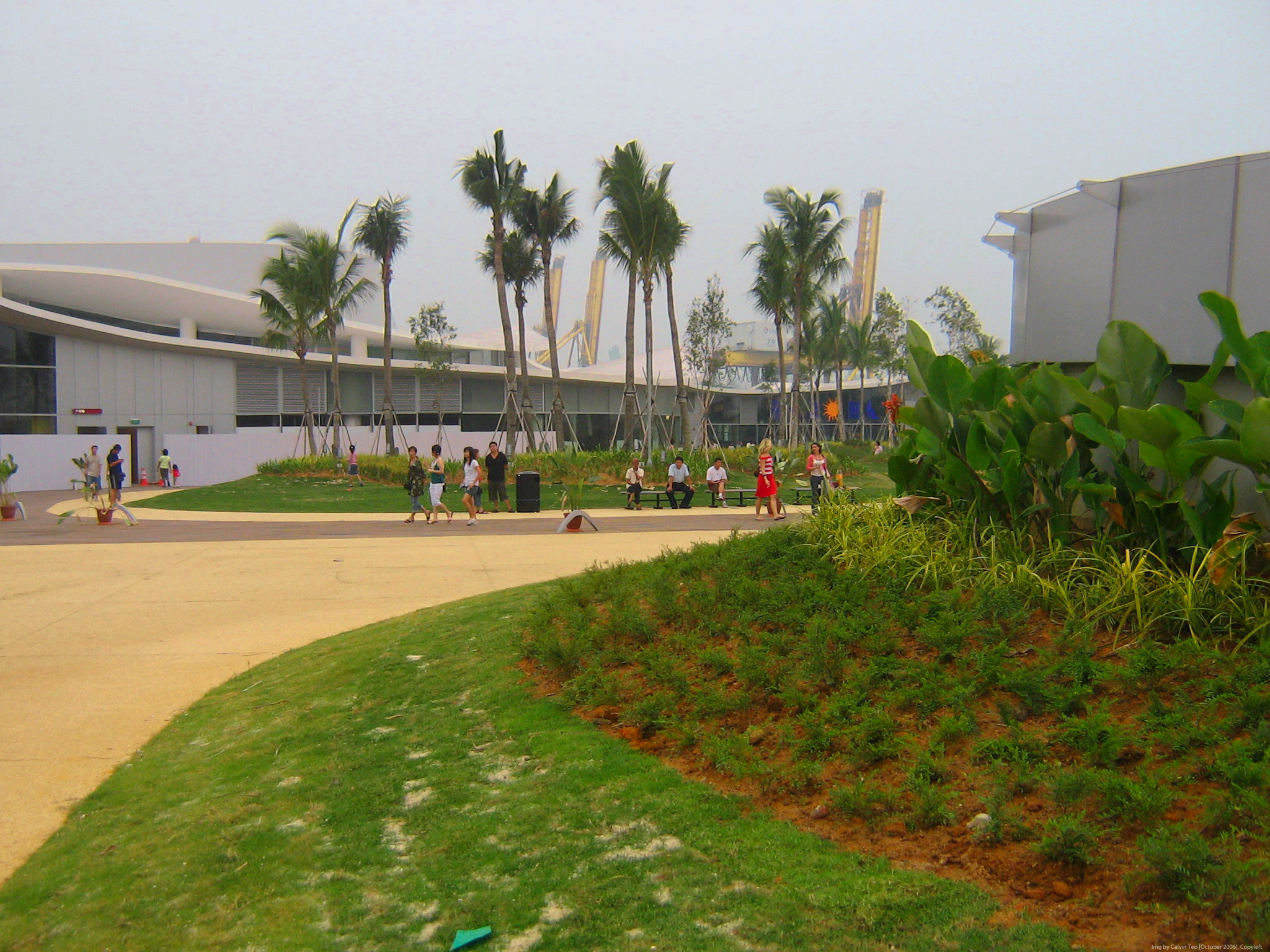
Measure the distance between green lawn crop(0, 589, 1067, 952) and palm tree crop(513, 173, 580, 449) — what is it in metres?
28.5

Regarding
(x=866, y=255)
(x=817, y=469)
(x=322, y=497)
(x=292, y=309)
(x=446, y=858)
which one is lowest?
(x=322, y=497)

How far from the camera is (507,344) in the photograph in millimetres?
32688

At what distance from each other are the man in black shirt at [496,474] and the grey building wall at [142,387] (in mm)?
21932

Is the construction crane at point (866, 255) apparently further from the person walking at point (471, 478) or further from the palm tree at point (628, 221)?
the person walking at point (471, 478)

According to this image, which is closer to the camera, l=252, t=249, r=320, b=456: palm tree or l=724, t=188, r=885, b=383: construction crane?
l=252, t=249, r=320, b=456: palm tree

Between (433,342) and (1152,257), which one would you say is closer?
(1152,257)

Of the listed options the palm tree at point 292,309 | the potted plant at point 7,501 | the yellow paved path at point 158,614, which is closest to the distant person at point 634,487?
the yellow paved path at point 158,614

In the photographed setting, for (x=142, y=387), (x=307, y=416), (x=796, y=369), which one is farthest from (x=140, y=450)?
(x=796, y=369)

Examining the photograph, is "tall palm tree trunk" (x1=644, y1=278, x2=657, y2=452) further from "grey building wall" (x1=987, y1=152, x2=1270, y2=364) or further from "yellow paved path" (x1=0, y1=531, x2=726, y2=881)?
"grey building wall" (x1=987, y1=152, x2=1270, y2=364)

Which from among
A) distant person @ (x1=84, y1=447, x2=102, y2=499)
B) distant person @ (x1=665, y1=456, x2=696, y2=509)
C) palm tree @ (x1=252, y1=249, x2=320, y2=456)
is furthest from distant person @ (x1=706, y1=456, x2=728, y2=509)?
palm tree @ (x1=252, y1=249, x2=320, y2=456)

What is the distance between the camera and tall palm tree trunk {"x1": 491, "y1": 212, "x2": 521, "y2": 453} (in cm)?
3130

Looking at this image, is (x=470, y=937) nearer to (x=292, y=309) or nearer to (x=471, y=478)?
(x=471, y=478)

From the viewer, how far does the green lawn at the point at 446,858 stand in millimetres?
3209

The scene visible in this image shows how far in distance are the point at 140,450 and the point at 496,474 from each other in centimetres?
2412
